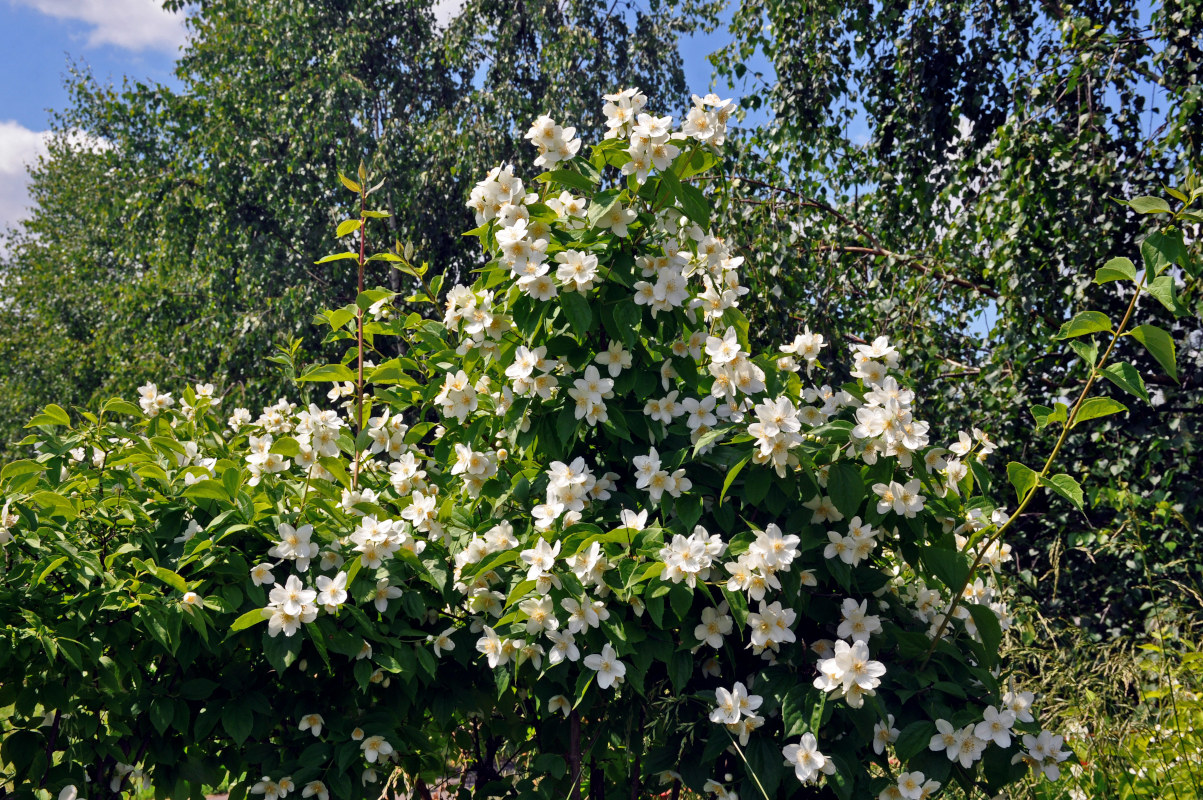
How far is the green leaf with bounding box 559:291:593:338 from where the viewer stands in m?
1.48

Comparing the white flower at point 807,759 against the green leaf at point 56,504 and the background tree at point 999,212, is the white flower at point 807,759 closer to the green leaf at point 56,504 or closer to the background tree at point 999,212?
the green leaf at point 56,504

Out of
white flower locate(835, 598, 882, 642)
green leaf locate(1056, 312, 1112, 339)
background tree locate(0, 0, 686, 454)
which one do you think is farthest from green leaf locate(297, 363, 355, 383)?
background tree locate(0, 0, 686, 454)

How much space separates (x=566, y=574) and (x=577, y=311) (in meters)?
0.46

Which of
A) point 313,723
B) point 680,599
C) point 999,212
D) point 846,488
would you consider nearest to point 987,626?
point 846,488

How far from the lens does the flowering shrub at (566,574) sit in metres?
1.41

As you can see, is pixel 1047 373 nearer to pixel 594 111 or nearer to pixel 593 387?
pixel 593 387

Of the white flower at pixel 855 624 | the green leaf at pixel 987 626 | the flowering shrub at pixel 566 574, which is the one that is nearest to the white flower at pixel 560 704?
the flowering shrub at pixel 566 574

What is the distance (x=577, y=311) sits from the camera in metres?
1.49

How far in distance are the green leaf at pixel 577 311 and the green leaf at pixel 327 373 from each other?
0.59m

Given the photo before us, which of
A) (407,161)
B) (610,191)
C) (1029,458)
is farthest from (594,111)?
(610,191)

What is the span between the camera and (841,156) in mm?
5301

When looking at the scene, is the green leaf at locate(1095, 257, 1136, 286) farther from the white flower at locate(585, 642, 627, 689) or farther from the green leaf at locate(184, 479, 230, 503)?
the green leaf at locate(184, 479, 230, 503)

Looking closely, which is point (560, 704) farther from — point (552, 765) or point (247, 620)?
point (247, 620)

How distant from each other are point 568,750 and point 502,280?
0.92 meters
